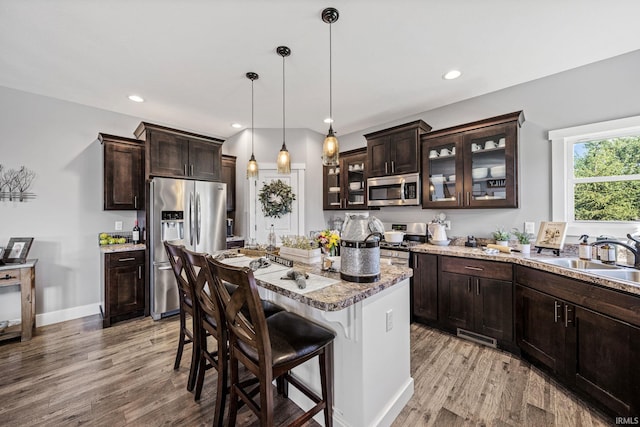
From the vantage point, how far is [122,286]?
3281 millimetres

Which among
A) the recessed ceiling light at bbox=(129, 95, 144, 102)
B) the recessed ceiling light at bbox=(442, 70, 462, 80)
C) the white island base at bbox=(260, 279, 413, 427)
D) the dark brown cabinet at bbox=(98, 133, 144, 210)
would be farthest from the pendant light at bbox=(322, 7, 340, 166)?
the dark brown cabinet at bbox=(98, 133, 144, 210)

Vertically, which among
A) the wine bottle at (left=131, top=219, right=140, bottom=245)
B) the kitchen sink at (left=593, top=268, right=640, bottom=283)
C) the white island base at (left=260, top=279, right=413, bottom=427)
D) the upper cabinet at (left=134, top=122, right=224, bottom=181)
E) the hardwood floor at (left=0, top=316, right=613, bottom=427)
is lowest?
the hardwood floor at (left=0, top=316, right=613, bottom=427)

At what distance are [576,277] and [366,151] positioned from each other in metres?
2.92

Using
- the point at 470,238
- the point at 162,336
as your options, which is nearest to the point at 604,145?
the point at 470,238

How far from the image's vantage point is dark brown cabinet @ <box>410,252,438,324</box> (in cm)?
299

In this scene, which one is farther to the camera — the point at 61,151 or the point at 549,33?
the point at 61,151

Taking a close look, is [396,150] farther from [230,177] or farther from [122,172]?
[122,172]

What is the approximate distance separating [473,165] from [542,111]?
862 mm

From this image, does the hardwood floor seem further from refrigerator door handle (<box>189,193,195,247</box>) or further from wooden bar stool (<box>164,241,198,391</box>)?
refrigerator door handle (<box>189,193,195,247</box>)

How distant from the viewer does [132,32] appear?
210 cm

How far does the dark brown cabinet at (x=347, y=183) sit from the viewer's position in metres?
4.27

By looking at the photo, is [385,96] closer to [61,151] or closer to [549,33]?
[549,33]

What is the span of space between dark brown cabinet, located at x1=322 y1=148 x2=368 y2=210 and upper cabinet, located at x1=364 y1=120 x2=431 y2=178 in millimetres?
267

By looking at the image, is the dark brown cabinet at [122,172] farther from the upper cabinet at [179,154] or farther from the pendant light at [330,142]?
the pendant light at [330,142]
